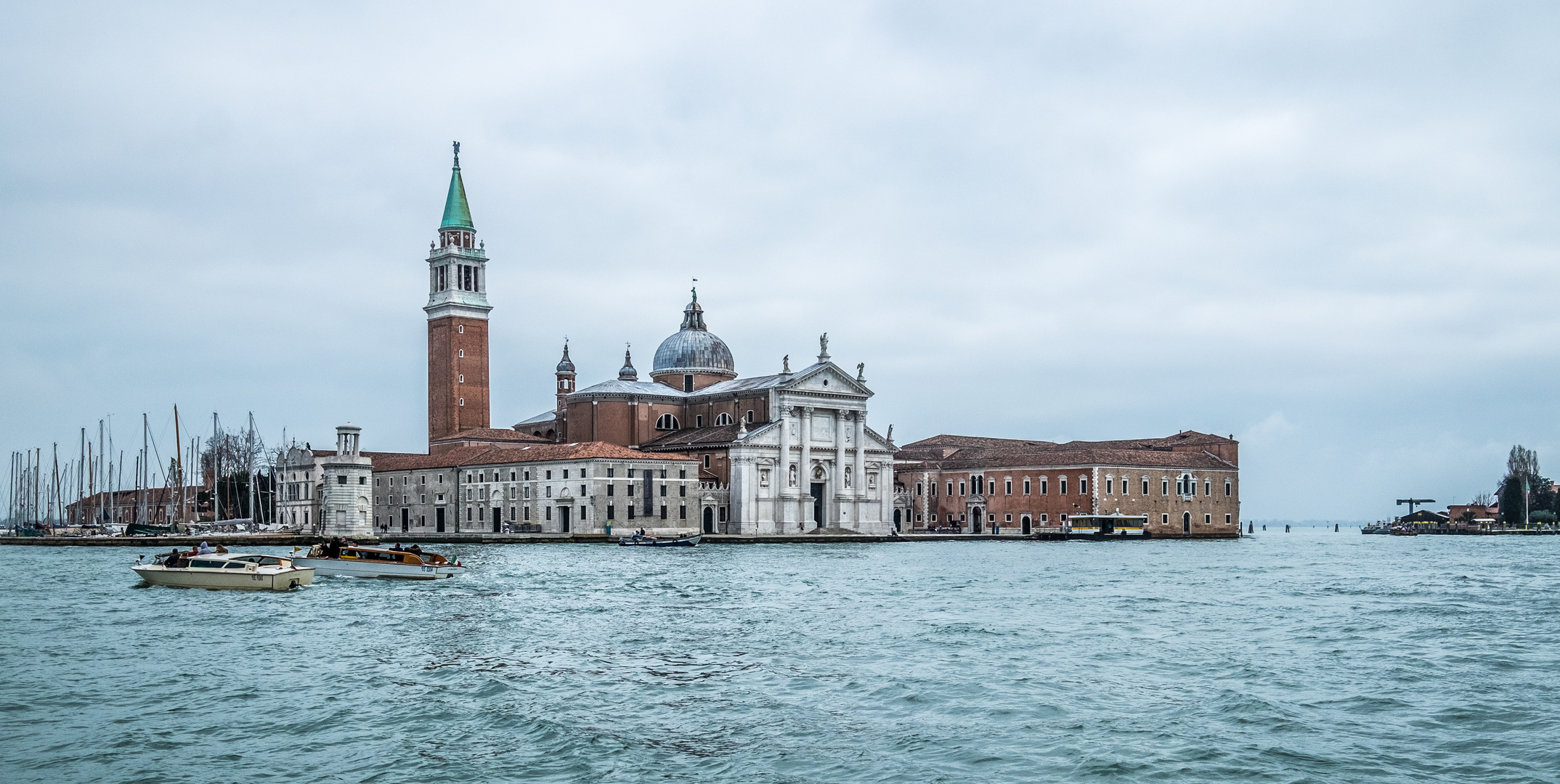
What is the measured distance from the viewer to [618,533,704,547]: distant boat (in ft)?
197

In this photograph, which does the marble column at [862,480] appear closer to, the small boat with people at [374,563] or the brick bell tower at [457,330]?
the brick bell tower at [457,330]

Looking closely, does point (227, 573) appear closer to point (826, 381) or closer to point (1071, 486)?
point (826, 381)

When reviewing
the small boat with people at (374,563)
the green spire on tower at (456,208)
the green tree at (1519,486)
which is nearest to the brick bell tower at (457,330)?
the green spire on tower at (456,208)

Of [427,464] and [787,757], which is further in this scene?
[427,464]

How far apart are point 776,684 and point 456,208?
64778 millimetres

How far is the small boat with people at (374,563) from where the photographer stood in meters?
35.3

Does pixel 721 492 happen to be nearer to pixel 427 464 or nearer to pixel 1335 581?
pixel 427 464

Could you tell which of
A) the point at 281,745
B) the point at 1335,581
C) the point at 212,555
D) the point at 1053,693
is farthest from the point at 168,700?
the point at 1335,581

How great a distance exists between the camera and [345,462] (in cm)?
6662

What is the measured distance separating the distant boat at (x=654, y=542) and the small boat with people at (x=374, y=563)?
77.0 feet

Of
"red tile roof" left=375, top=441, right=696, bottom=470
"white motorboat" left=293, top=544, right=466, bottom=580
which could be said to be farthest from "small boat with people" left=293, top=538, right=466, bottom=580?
"red tile roof" left=375, top=441, right=696, bottom=470

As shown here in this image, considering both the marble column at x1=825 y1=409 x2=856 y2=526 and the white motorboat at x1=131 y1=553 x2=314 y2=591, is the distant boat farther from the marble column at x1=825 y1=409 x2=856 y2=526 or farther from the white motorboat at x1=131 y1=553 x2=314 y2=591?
the white motorboat at x1=131 y1=553 x2=314 y2=591

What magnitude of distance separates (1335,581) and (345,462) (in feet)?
147

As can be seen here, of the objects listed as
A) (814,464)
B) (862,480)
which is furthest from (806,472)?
(862,480)
